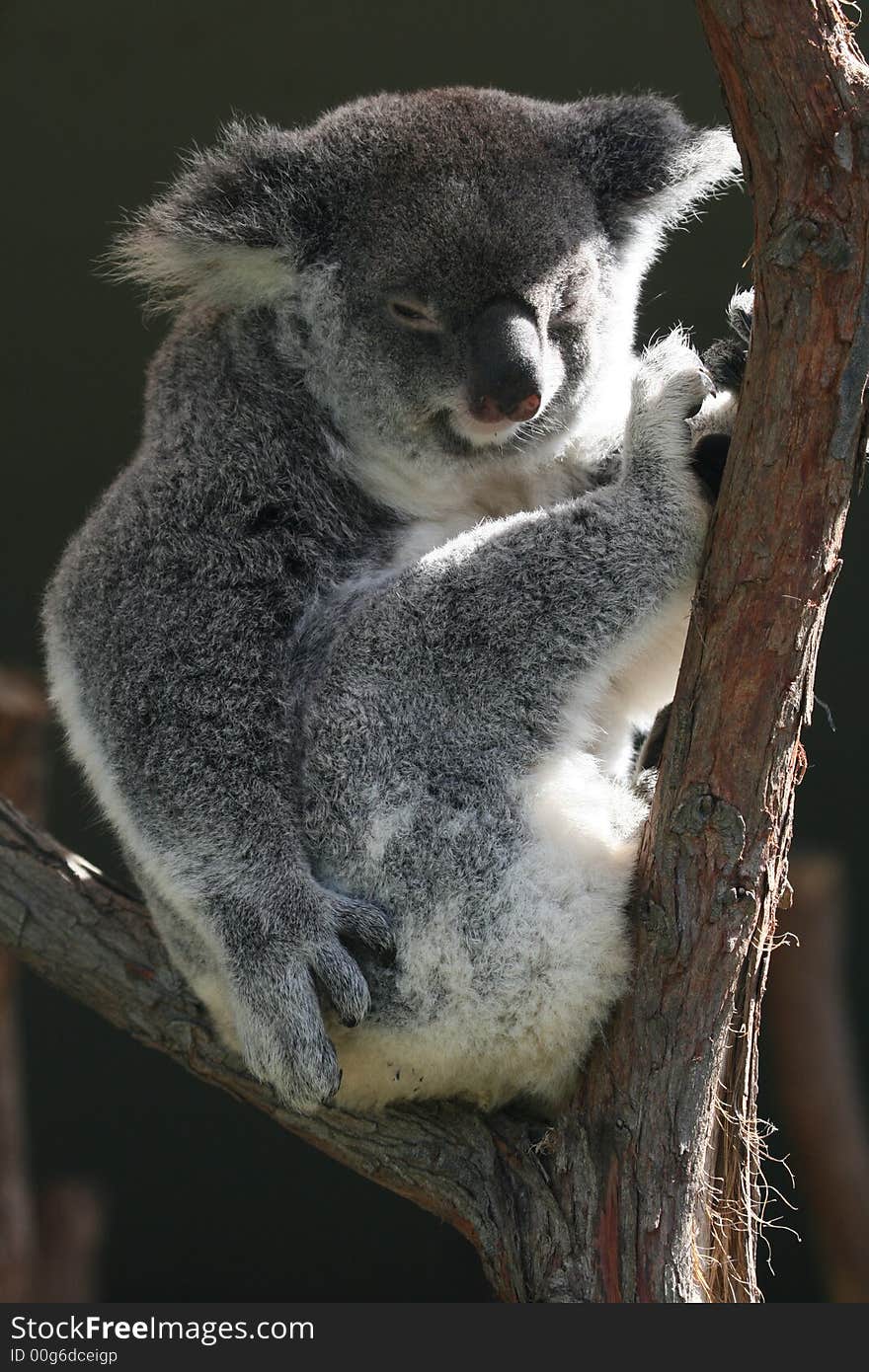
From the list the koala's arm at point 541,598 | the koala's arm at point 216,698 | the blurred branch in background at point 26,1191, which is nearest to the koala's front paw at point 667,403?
the koala's arm at point 541,598

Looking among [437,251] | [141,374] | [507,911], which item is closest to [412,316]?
[437,251]

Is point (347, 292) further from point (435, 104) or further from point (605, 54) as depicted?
point (605, 54)

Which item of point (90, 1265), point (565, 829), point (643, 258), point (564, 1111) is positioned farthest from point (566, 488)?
point (90, 1265)

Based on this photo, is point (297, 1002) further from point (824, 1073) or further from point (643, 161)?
point (824, 1073)

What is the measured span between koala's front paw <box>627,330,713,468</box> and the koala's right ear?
0.63 meters

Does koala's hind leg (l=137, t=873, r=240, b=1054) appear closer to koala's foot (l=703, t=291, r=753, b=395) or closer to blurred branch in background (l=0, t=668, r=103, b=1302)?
koala's foot (l=703, t=291, r=753, b=395)

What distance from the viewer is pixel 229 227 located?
224 cm

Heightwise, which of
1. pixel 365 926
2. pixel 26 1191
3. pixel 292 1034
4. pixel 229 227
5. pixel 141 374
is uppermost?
pixel 141 374

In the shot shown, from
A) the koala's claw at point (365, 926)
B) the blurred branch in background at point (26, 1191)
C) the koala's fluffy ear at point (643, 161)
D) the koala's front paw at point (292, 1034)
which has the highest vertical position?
the koala's fluffy ear at point (643, 161)

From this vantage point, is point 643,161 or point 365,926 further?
point 643,161

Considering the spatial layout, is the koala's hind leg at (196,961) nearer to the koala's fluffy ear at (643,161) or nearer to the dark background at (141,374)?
the koala's fluffy ear at (643,161)

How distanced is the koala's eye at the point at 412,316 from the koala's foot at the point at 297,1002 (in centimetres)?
91

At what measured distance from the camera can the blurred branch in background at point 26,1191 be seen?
3.69 metres

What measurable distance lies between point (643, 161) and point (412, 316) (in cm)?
54
